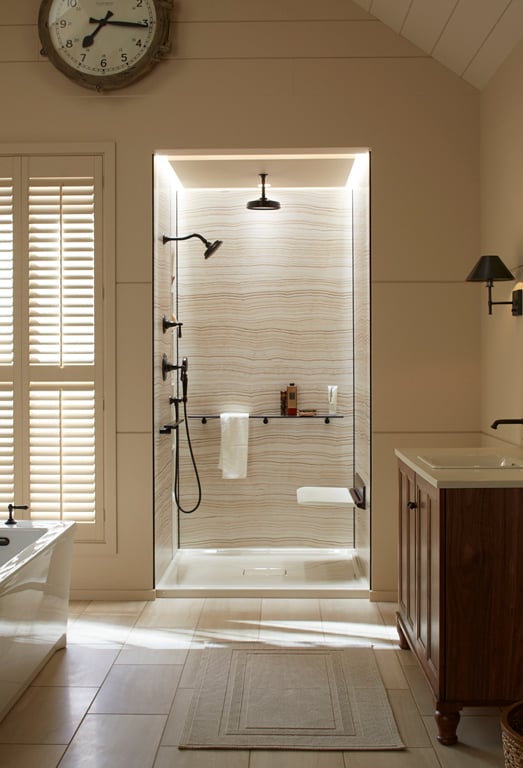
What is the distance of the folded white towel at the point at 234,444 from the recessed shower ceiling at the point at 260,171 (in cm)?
146

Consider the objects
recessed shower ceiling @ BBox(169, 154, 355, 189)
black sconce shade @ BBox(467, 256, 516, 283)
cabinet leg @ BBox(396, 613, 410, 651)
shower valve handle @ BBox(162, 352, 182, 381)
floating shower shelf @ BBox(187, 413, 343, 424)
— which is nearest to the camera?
black sconce shade @ BBox(467, 256, 516, 283)

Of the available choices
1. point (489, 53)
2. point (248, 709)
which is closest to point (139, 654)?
point (248, 709)

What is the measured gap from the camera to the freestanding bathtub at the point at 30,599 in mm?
2537

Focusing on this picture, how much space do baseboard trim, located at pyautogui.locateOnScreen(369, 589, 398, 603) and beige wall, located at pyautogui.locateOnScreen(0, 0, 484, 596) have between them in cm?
4

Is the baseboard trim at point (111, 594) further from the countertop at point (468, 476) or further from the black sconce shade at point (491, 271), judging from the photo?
the black sconce shade at point (491, 271)

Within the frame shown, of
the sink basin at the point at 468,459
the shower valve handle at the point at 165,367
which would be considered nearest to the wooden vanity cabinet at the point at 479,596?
the sink basin at the point at 468,459

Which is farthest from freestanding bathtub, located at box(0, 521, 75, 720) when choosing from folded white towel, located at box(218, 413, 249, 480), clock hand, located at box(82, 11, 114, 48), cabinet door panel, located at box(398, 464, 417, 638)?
clock hand, located at box(82, 11, 114, 48)

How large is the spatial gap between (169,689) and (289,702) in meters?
0.47

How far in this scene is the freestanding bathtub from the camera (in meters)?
2.54

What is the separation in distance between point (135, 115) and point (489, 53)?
70.0 inches

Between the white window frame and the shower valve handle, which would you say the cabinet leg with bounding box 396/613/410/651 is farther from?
the shower valve handle

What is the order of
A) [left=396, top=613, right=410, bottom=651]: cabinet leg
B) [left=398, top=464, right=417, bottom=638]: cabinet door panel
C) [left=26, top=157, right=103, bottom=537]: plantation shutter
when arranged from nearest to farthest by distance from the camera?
[left=398, top=464, right=417, bottom=638]: cabinet door panel → [left=396, top=613, right=410, bottom=651]: cabinet leg → [left=26, top=157, right=103, bottom=537]: plantation shutter

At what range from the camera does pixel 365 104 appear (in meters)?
3.87

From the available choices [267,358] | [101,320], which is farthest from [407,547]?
[267,358]
